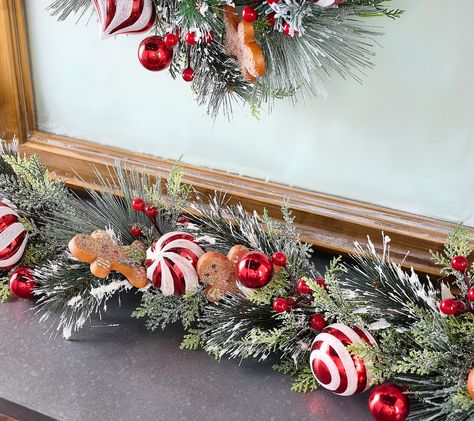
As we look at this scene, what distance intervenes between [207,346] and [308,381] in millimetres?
102

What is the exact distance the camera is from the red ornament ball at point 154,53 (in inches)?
26.4

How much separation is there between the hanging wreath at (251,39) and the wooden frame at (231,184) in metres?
0.12

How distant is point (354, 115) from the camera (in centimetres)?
73

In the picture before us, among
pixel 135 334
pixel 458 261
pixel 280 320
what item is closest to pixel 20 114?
pixel 135 334

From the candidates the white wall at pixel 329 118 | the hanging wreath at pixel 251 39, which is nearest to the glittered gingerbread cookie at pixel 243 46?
the hanging wreath at pixel 251 39

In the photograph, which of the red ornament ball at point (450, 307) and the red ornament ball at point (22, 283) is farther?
the red ornament ball at point (22, 283)

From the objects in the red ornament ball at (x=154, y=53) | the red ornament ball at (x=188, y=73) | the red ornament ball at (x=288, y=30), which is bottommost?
the red ornament ball at (x=188, y=73)

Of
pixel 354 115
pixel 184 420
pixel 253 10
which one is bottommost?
pixel 184 420

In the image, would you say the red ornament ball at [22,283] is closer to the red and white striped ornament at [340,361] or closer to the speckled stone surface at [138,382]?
the speckled stone surface at [138,382]

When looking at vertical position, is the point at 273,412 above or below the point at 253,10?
below

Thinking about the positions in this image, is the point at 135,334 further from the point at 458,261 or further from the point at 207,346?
the point at 458,261

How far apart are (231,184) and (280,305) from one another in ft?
0.80

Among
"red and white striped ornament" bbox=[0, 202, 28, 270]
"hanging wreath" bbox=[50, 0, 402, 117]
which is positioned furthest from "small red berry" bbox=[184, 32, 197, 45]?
"red and white striped ornament" bbox=[0, 202, 28, 270]

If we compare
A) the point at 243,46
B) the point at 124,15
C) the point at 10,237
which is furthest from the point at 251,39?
the point at 10,237
